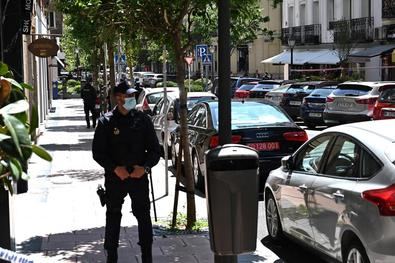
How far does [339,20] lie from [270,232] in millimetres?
43124

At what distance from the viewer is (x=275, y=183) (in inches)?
307

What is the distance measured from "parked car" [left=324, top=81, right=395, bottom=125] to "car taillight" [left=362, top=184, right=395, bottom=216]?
54.8 feet

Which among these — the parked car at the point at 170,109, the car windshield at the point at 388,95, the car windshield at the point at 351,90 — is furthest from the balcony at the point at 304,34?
the parked car at the point at 170,109

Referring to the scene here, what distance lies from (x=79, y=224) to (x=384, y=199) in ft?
16.0

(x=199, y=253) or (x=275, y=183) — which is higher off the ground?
(x=275, y=183)

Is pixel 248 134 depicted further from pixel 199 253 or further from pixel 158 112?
pixel 158 112

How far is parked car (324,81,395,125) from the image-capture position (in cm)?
2209

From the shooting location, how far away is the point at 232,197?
4520mm

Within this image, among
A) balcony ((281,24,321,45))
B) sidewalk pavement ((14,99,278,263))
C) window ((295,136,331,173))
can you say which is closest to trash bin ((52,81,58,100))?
balcony ((281,24,321,45))

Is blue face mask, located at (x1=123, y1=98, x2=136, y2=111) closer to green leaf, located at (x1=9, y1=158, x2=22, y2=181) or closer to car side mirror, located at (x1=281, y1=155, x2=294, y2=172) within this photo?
car side mirror, located at (x1=281, y1=155, x2=294, y2=172)

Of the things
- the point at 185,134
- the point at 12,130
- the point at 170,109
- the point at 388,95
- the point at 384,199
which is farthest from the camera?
the point at 388,95

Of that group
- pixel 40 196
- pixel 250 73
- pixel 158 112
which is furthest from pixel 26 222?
pixel 250 73

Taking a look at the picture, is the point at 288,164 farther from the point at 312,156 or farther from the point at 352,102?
the point at 352,102

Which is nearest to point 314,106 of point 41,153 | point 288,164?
point 288,164
